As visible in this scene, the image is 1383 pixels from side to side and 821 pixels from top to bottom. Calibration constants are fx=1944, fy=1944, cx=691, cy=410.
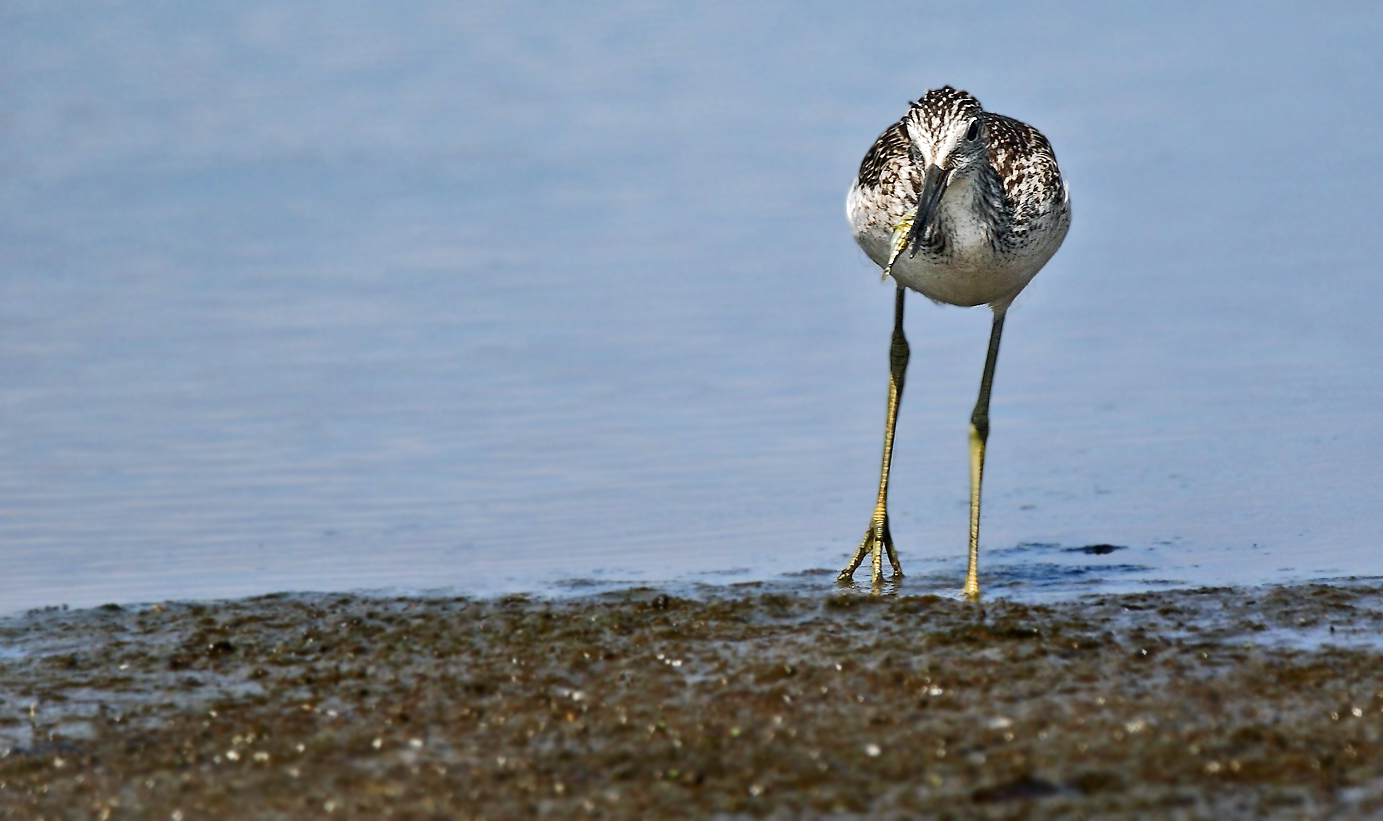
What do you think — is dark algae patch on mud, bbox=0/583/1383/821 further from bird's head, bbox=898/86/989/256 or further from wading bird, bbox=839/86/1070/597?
bird's head, bbox=898/86/989/256

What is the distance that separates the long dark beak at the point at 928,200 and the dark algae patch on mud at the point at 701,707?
1515mm

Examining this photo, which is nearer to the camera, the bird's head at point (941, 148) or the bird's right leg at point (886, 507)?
the bird's head at point (941, 148)

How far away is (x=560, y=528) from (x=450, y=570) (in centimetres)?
80

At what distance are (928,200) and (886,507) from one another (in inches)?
62.7

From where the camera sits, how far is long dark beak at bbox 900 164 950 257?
7.96m

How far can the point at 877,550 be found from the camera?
8.75 meters

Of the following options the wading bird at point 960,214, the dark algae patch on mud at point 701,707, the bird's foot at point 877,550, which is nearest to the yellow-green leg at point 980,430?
the wading bird at point 960,214

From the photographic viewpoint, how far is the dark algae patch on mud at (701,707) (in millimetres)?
5262

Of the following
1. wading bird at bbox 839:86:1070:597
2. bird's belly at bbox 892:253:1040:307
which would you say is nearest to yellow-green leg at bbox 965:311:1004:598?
wading bird at bbox 839:86:1070:597

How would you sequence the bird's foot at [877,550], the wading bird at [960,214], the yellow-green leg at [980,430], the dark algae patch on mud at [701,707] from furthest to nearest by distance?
the bird's foot at [877,550] < the yellow-green leg at [980,430] < the wading bird at [960,214] < the dark algae patch on mud at [701,707]

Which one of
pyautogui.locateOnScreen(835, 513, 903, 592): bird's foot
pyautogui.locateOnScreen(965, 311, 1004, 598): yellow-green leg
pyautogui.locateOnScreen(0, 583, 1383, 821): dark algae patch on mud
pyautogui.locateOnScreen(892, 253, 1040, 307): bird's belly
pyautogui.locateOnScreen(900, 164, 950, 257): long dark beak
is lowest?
pyautogui.locateOnScreen(0, 583, 1383, 821): dark algae patch on mud

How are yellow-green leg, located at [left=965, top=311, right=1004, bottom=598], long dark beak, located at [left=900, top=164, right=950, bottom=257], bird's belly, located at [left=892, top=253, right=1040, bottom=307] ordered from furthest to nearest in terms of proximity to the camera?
yellow-green leg, located at [left=965, top=311, right=1004, bottom=598]
bird's belly, located at [left=892, top=253, right=1040, bottom=307]
long dark beak, located at [left=900, top=164, right=950, bottom=257]

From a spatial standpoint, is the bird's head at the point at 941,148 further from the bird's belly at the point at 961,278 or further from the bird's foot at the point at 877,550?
the bird's foot at the point at 877,550

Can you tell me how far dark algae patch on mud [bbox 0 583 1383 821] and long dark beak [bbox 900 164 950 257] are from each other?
1.52 meters
